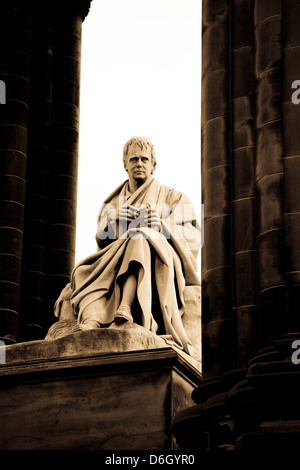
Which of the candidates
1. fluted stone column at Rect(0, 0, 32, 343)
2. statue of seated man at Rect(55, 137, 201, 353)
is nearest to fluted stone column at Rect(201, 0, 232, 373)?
statue of seated man at Rect(55, 137, 201, 353)

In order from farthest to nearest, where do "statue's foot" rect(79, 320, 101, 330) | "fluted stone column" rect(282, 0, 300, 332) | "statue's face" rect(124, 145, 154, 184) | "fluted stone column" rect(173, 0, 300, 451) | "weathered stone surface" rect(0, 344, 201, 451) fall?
"statue's face" rect(124, 145, 154, 184)
"statue's foot" rect(79, 320, 101, 330)
"weathered stone surface" rect(0, 344, 201, 451)
"fluted stone column" rect(282, 0, 300, 332)
"fluted stone column" rect(173, 0, 300, 451)

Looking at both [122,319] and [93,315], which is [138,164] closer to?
[93,315]

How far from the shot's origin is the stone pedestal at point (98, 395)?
39.5ft

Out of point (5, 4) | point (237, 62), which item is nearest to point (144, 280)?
point (237, 62)

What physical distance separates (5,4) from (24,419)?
24.5 ft

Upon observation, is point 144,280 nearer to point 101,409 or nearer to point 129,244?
point 129,244

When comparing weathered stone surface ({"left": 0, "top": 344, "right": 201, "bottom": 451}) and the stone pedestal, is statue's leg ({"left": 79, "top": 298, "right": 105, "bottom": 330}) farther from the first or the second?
weathered stone surface ({"left": 0, "top": 344, "right": 201, "bottom": 451})

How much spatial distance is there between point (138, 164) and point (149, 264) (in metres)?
1.82

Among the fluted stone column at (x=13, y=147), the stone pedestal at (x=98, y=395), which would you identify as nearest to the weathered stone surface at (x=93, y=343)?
the stone pedestal at (x=98, y=395)

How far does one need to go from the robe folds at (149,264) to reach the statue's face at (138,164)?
0.48 ft

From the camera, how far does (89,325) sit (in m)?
13.7

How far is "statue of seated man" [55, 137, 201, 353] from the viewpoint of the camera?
1391 cm

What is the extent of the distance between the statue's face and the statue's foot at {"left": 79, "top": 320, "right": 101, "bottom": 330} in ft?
8.03

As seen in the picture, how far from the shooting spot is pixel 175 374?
12.2m
